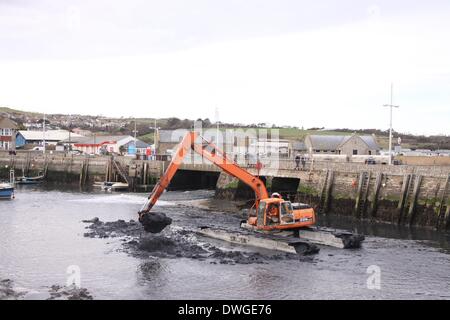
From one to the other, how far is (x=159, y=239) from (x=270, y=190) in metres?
23.8

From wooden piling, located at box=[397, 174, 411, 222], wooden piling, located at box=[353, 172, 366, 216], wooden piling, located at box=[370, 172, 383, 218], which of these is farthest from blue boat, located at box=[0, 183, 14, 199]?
wooden piling, located at box=[397, 174, 411, 222]

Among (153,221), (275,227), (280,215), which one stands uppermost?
(280,215)

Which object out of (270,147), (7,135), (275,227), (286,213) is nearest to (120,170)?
(270,147)

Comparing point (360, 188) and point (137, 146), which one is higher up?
point (137, 146)

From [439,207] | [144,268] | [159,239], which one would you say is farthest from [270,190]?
[144,268]

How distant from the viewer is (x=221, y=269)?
32.1 m

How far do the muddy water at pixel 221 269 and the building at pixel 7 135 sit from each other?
259ft

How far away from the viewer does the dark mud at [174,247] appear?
34.6m

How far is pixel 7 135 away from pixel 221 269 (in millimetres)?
99382

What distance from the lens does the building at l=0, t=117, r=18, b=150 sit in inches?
4680

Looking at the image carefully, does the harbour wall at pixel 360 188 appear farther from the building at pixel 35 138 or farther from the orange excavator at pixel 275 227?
the building at pixel 35 138

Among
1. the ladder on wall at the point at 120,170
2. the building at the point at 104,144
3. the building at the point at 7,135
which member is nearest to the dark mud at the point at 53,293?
the ladder on wall at the point at 120,170

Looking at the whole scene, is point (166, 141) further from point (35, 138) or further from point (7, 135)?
point (35, 138)
